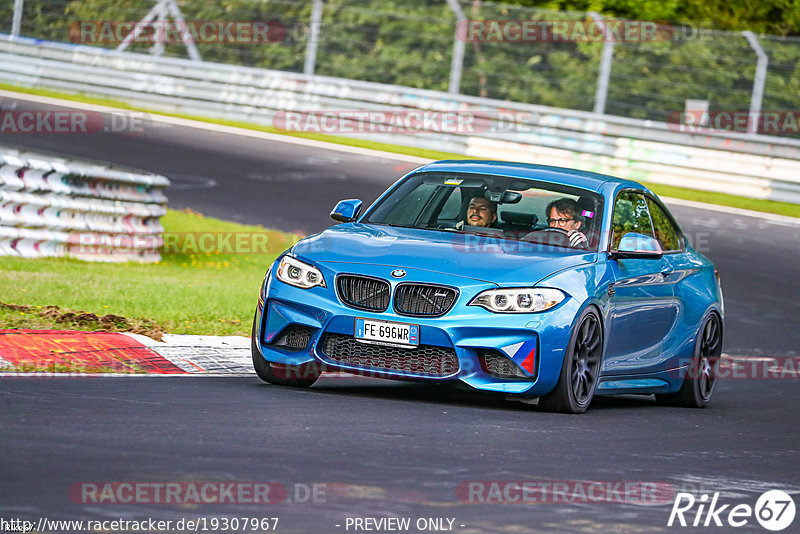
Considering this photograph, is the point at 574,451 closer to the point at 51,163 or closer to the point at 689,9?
the point at 51,163

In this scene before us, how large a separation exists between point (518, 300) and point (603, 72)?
53.2 ft

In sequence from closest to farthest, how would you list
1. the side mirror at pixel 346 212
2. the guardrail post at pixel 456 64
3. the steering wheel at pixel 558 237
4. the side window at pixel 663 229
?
1. the steering wheel at pixel 558 237
2. the side mirror at pixel 346 212
3. the side window at pixel 663 229
4. the guardrail post at pixel 456 64

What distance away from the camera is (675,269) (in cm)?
1061

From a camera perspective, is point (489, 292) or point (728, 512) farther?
point (489, 292)

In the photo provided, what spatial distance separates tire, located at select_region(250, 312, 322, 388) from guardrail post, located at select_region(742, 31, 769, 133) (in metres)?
15.5

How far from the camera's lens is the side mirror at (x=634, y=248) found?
964 centimetres

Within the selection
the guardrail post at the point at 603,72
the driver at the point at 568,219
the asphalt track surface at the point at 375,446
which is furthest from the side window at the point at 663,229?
the guardrail post at the point at 603,72

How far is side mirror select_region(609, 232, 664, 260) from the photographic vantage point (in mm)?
9641

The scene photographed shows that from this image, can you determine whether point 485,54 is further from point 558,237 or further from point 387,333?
point 387,333

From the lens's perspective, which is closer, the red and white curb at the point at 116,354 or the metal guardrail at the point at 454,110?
the red and white curb at the point at 116,354

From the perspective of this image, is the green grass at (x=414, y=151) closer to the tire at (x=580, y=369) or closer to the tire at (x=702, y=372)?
the tire at (x=702, y=372)

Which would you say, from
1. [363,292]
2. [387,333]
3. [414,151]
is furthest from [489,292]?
[414,151]

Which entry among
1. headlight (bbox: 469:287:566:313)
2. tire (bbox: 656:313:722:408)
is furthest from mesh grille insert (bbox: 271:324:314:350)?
tire (bbox: 656:313:722:408)

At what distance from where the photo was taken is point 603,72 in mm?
24297
